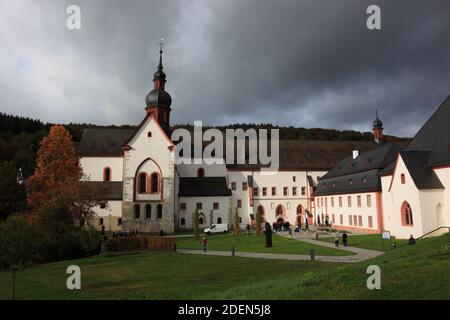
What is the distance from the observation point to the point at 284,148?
6169cm

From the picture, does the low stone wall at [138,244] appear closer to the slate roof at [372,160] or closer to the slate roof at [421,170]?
the slate roof at [421,170]

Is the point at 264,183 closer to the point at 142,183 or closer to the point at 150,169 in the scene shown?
the point at 150,169

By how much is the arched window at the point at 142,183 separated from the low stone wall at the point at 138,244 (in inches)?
638

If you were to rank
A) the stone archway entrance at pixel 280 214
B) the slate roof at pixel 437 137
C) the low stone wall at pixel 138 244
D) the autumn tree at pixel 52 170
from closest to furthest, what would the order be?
the low stone wall at pixel 138 244
the slate roof at pixel 437 137
the autumn tree at pixel 52 170
the stone archway entrance at pixel 280 214

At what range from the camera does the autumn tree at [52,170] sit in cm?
3741

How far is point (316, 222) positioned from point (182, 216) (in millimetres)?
21641

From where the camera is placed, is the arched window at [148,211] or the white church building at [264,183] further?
the arched window at [148,211]

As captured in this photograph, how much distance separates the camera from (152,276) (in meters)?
17.2

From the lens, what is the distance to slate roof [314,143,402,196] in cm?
3859

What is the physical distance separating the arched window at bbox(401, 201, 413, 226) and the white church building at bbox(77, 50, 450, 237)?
88mm

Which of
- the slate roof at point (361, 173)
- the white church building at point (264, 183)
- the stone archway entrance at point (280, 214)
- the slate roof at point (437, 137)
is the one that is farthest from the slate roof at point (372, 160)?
the stone archway entrance at point (280, 214)

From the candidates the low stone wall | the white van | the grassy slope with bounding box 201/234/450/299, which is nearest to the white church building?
the white van

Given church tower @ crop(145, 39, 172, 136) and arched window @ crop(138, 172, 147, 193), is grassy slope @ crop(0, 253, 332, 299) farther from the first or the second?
church tower @ crop(145, 39, 172, 136)
